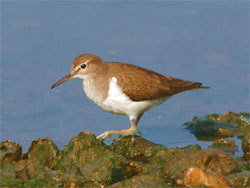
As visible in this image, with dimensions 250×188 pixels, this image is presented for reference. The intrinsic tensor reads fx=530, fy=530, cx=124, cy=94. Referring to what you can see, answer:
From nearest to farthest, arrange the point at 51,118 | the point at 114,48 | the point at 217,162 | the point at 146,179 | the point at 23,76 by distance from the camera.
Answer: the point at 146,179, the point at 217,162, the point at 51,118, the point at 23,76, the point at 114,48

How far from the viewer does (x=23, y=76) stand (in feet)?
39.1

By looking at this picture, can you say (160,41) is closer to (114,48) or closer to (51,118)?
(114,48)

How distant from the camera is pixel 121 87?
28.9 ft

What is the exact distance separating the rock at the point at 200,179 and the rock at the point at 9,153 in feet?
7.78

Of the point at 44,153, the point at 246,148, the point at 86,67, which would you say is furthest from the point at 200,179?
the point at 86,67

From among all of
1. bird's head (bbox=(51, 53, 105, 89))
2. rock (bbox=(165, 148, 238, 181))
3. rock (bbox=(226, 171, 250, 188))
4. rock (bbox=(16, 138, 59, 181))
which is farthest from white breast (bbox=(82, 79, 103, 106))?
rock (bbox=(226, 171, 250, 188))

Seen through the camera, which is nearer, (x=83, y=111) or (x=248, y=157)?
(x=248, y=157)

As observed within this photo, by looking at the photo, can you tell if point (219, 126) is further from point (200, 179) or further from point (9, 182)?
→ point (9, 182)

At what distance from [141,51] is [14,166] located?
263 inches

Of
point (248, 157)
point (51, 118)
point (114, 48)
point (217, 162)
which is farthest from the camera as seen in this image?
point (114, 48)

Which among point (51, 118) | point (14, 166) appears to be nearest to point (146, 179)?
point (14, 166)

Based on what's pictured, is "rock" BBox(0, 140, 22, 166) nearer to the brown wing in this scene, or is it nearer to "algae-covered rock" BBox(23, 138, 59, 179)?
"algae-covered rock" BBox(23, 138, 59, 179)

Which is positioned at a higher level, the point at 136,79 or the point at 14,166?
the point at 136,79

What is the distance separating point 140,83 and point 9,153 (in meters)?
2.66
